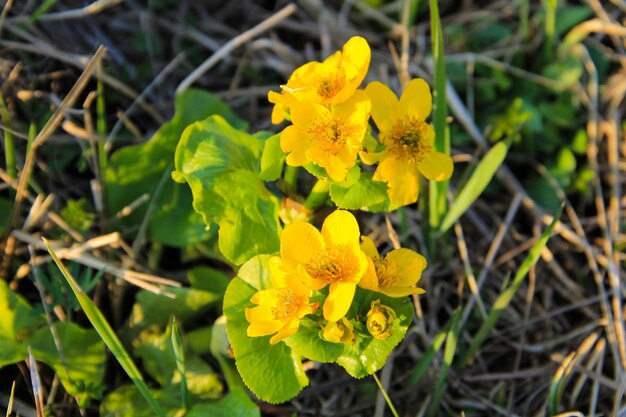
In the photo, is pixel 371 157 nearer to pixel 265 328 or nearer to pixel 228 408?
pixel 265 328

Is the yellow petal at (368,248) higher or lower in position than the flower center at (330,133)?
lower

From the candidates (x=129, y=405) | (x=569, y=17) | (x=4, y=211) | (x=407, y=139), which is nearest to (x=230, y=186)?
(x=407, y=139)

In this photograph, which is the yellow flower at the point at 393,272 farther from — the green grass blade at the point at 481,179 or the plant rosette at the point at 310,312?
the green grass blade at the point at 481,179

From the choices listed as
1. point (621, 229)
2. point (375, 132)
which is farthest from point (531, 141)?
Result: point (375, 132)

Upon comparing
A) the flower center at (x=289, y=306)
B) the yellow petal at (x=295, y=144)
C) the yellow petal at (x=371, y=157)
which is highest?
the yellow petal at (x=295, y=144)

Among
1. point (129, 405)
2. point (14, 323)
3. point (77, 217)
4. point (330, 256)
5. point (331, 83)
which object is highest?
point (331, 83)

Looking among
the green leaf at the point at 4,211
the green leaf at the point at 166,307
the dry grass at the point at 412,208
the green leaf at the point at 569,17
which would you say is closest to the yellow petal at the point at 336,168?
the dry grass at the point at 412,208
